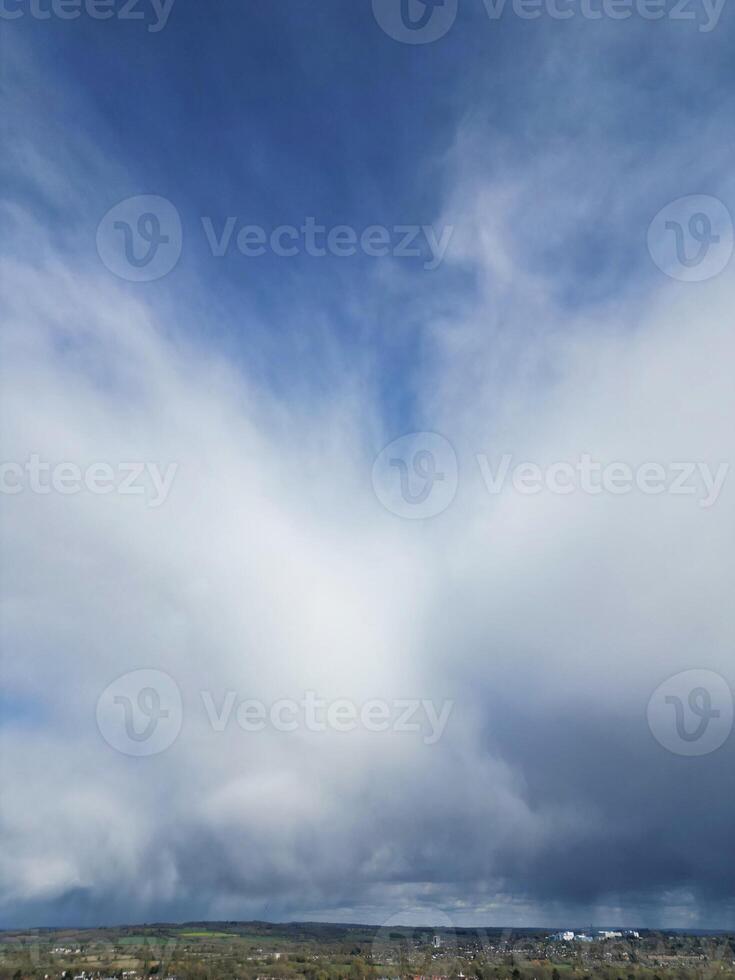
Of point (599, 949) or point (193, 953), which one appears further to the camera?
point (599, 949)

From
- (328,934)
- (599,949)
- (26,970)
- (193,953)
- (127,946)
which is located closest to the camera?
(26,970)

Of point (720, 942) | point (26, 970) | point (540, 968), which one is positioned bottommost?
point (26, 970)

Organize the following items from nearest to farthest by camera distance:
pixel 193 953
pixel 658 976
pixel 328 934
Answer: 1. pixel 658 976
2. pixel 193 953
3. pixel 328 934

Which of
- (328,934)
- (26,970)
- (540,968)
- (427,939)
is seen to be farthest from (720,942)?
(26,970)

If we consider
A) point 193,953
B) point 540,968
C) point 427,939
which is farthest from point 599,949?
point 193,953

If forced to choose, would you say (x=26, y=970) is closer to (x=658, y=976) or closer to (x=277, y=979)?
(x=277, y=979)

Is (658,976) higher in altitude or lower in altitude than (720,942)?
lower

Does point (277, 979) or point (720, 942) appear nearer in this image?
point (277, 979)

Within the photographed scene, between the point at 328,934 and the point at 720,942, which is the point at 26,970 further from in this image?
the point at 720,942

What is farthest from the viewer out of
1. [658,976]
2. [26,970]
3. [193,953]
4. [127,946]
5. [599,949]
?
[599,949]
